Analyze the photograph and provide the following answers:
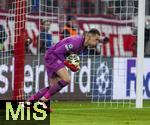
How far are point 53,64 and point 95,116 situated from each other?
1.34 metres

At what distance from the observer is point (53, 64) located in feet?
56.4

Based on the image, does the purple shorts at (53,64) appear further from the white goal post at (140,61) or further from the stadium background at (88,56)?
the white goal post at (140,61)

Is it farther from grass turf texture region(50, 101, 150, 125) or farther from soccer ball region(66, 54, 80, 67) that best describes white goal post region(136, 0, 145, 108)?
soccer ball region(66, 54, 80, 67)

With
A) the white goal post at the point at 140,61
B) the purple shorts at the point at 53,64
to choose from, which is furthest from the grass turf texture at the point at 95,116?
the purple shorts at the point at 53,64

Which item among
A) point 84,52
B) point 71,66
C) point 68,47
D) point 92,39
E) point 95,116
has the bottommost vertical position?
point 95,116

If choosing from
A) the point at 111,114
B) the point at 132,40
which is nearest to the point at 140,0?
the point at 111,114

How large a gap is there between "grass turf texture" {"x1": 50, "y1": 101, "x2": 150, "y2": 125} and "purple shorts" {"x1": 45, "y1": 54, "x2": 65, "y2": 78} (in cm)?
86

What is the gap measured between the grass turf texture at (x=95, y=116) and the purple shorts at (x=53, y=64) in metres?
0.86

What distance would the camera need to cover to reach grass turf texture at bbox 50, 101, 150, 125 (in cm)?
1546

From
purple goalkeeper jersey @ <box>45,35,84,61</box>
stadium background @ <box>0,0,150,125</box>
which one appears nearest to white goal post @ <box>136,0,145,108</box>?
stadium background @ <box>0,0,150,125</box>

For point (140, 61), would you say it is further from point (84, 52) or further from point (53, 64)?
point (53, 64)

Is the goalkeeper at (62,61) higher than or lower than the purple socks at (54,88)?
higher

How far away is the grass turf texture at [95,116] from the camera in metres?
15.5

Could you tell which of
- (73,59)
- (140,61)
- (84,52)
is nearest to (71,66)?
(73,59)
